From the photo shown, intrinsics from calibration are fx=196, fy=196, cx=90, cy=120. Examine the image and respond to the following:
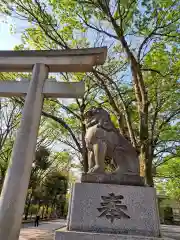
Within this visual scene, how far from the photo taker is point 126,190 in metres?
3.34

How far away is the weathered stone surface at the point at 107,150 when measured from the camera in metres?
3.66

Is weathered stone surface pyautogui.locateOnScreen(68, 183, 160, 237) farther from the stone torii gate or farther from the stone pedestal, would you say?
the stone torii gate

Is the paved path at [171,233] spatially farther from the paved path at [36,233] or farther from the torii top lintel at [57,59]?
the paved path at [36,233]

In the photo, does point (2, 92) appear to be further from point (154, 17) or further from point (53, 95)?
point (154, 17)

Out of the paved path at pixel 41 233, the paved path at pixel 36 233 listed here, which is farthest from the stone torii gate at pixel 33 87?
the paved path at pixel 36 233

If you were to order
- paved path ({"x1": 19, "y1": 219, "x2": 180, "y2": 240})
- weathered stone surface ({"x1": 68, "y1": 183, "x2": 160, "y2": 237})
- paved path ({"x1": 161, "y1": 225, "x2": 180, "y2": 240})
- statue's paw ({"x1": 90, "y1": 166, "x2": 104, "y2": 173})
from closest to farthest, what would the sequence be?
weathered stone surface ({"x1": 68, "y1": 183, "x2": 160, "y2": 237}), statue's paw ({"x1": 90, "y1": 166, "x2": 104, "y2": 173}), paved path ({"x1": 161, "y1": 225, "x2": 180, "y2": 240}), paved path ({"x1": 19, "y1": 219, "x2": 180, "y2": 240})

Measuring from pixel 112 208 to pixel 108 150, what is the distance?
1.07m

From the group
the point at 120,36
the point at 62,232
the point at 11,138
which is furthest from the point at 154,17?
the point at 11,138

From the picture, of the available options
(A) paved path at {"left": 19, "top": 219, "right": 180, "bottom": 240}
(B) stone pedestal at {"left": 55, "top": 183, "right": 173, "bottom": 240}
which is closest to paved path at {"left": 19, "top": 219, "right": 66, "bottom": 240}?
(A) paved path at {"left": 19, "top": 219, "right": 180, "bottom": 240}

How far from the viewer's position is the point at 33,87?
4652 millimetres

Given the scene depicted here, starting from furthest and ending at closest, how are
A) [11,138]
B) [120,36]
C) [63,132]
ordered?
[11,138], [63,132], [120,36]

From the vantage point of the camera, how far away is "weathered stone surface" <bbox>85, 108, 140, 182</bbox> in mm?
3658

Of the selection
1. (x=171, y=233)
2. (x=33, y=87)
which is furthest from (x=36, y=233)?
(x=33, y=87)

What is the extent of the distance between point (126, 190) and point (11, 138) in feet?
48.0
